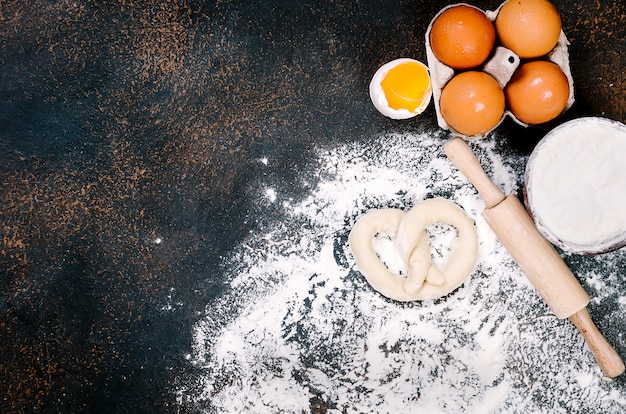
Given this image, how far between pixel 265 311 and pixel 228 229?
24 centimetres

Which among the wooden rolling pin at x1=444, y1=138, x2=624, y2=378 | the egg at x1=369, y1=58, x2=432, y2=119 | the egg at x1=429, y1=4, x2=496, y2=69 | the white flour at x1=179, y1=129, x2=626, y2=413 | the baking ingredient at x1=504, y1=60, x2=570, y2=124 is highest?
the egg at x1=429, y1=4, x2=496, y2=69

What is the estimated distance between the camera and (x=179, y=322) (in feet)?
4.57

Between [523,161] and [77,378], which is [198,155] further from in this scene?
[523,161]

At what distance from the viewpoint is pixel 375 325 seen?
54.2 inches

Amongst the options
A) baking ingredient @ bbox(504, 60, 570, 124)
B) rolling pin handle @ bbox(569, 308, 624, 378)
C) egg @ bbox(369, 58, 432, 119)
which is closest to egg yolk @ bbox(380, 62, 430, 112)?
egg @ bbox(369, 58, 432, 119)

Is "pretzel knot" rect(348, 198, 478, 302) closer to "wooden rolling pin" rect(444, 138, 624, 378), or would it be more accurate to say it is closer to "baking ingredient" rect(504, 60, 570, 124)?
"wooden rolling pin" rect(444, 138, 624, 378)

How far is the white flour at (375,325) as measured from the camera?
4.49 feet

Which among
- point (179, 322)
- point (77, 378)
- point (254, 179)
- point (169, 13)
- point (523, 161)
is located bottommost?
point (77, 378)

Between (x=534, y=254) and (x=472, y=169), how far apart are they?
0.83 feet

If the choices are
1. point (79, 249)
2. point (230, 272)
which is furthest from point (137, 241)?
point (230, 272)

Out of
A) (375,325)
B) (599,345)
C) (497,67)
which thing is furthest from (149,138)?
(599,345)

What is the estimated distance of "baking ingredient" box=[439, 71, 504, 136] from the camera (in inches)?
46.7

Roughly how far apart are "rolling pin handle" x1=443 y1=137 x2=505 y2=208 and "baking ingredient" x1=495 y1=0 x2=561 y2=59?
262 millimetres

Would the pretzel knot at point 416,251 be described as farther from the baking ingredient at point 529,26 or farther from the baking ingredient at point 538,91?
the baking ingredient at point 529,26
